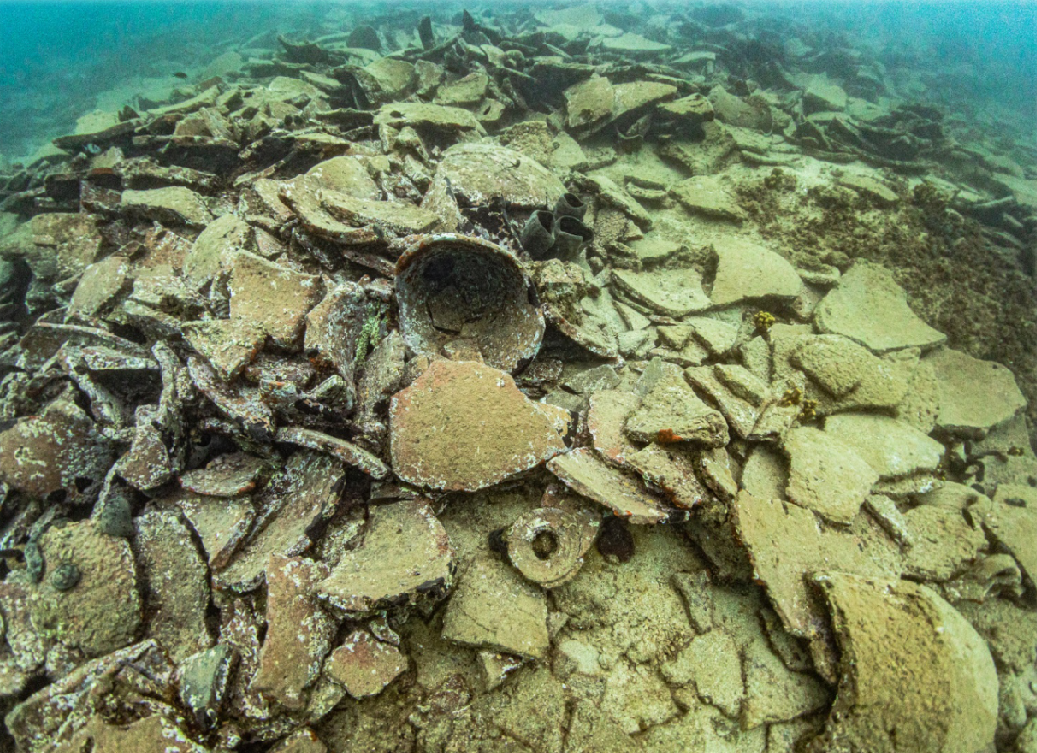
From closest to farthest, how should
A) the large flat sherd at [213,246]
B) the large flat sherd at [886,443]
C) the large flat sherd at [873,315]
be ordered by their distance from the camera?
1. the large flat sherd at [886,443]
2. the large flat sherd at [213,246]
3. the large flat sherd at [873,315]

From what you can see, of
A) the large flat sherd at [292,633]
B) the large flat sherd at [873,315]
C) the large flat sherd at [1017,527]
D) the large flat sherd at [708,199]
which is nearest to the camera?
the large flat sherd at [292,633]

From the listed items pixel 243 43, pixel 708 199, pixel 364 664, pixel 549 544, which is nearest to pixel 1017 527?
pixel 549 544

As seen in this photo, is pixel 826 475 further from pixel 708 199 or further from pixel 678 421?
pixel 708 199

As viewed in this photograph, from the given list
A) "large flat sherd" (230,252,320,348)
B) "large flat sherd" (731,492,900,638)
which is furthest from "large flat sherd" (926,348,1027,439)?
"large flat sherd" (230,252,320,348)

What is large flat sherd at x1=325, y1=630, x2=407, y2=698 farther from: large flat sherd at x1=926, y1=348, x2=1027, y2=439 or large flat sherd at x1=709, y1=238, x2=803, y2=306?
large flat sherd at x1=926, y1=348, x2=1027, y2=439

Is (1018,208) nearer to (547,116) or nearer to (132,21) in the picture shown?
(547,116)

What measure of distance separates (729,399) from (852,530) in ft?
3.14

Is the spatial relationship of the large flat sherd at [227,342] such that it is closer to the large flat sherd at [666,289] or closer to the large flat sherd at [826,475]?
the large flat sherd at [666,289]

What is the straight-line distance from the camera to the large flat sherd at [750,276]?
3762mm

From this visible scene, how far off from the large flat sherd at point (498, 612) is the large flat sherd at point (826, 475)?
60.6 inches

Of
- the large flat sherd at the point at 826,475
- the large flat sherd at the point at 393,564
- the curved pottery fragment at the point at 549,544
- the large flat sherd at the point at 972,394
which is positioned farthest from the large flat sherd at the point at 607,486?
the large flat sherd at the point at 972,394

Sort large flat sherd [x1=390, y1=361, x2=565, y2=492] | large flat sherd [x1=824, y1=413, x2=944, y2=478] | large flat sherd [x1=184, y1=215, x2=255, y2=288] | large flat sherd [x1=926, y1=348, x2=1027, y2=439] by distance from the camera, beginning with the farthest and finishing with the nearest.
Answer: large flat sherd [x1=926, y1=348, x2=1027, y2=439]
large flat sherd [x1=184, y1=215, x2=255, y2=288]
large flat sherd [x1=824, y1=413, x2=944, y2=478]
large flat sherd [x1=390, y1=361, x2=565, y2=492]

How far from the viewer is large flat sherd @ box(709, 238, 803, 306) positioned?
376 centimetres

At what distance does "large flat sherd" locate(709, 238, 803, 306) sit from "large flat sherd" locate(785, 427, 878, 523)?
139 centimetres
